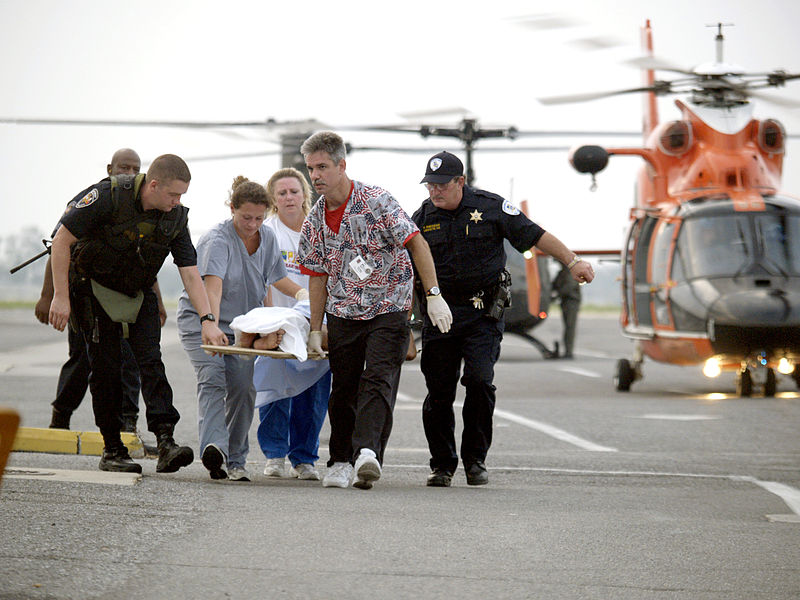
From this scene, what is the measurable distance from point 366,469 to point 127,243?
1.78 meters

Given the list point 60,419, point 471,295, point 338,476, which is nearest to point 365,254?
point 471,295

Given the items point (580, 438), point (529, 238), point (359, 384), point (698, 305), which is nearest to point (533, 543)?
point (359, 384)

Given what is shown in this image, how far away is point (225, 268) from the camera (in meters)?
7.66

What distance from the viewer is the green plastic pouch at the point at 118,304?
7199 mm

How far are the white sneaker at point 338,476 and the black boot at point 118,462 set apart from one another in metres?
1.06

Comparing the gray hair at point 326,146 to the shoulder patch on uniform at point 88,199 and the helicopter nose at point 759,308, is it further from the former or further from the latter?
the helicopter nose at point 759,308

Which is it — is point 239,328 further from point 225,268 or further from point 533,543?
point 533,543

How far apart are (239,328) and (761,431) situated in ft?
21.2

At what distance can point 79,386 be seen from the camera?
370 inches

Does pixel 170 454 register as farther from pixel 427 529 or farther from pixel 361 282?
pixel 427 529

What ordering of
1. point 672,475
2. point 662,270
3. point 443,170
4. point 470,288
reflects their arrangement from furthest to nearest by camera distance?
1. point 662,270
2. point 672,475
3. point 470,288
4. point 443,170

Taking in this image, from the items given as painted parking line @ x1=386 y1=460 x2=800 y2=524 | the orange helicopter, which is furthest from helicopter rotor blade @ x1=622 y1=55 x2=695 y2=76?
painted parking line @ x1=386 y1=460 x2=800 y2=524

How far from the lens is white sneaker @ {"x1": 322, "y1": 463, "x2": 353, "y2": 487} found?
7.26 m

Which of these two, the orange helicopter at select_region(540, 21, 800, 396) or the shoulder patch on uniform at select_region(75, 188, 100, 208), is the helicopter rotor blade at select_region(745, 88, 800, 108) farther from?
the shoulder patch on uniform at select_region(75, 188, 100, 208)
